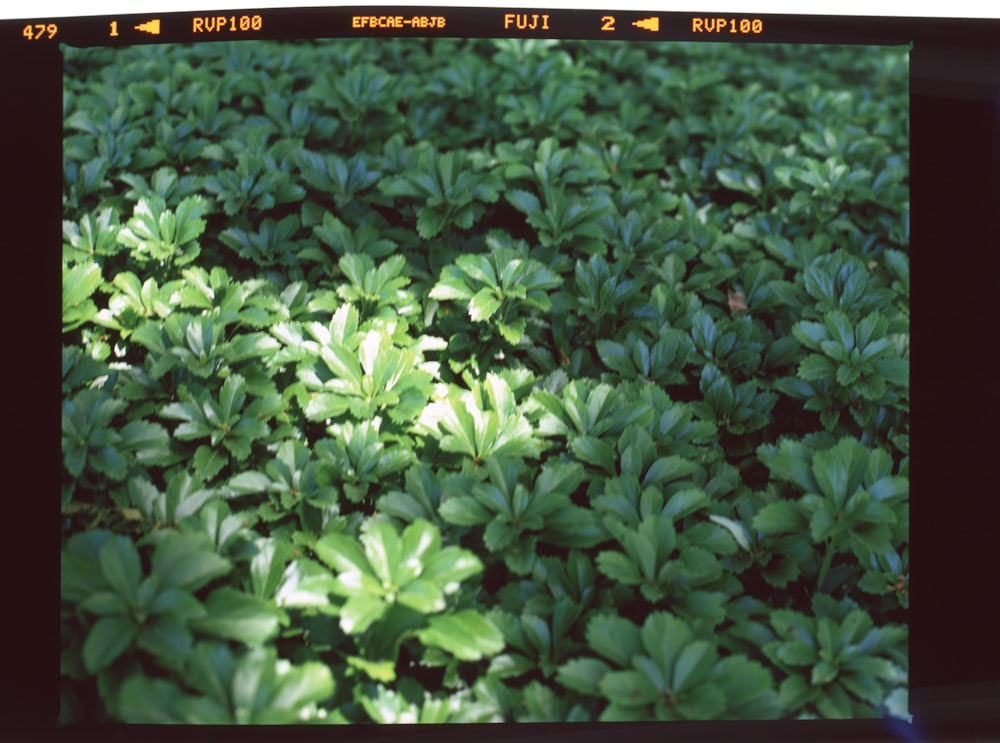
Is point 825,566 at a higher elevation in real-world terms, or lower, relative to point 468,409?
lower

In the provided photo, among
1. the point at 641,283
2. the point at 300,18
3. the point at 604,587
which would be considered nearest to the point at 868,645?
the point at 604,587

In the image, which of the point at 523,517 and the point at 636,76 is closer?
the point at 523,517

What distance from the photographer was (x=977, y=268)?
1.24m

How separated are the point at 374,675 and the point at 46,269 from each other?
899 millimetres

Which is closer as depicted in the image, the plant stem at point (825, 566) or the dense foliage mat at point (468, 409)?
the dense foliage mat at point (468, 409)

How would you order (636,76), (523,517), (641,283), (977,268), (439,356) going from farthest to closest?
(636,76) → (641,283) → (439,356) → (977,268) → (523,517)

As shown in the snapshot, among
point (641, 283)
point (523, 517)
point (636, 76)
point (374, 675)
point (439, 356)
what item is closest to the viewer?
point (374, 675)

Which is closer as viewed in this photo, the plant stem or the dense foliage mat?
the dense foliage mat

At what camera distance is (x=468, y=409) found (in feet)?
3.94

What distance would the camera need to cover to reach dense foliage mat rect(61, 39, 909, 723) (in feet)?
3.22

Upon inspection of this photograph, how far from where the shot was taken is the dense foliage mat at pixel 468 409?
982mm

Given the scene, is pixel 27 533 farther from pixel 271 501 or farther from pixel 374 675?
pixel 374 675

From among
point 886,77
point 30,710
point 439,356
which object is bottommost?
point 30,710

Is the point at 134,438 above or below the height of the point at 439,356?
below
